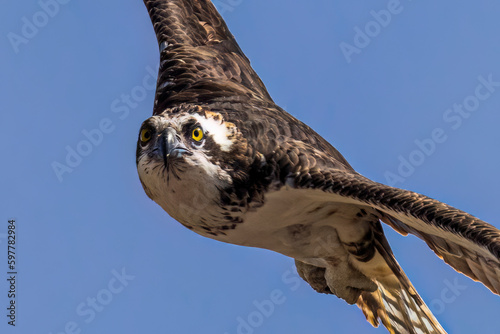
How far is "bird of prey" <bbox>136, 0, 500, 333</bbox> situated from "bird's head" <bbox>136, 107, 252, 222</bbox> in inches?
0.5

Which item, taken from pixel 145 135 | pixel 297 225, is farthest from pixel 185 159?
pixel 297 225

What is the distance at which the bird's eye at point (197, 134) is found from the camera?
10539 millimetres

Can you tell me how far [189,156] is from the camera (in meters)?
10.5

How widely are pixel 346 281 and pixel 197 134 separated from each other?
293 centimetres

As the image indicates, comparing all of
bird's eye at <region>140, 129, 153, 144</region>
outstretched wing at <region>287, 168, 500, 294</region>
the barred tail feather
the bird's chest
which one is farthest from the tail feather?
bird's eye at <region>140, 129, 153, 144</region>

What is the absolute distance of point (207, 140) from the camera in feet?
34.7

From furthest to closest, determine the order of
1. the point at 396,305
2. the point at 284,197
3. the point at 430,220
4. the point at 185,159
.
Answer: the point at 396,305 → the point at 284,197 → the point at 185,159 → the point at 430,220

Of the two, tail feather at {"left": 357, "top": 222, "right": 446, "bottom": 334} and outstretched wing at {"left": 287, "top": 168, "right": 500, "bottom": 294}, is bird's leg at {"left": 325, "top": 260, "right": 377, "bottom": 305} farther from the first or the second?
outstretched wing at {"left": 287, "top": 168, "right": 500, "bottom": 294}

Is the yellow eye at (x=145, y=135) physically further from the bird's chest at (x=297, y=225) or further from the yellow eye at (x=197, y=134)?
the bird's chest at (x=297, y=225)

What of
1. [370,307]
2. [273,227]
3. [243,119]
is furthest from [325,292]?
[243,119]

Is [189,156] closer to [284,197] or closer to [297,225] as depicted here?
[284,197]

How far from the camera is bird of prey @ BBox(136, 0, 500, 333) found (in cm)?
1012

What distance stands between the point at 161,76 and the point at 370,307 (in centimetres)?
359

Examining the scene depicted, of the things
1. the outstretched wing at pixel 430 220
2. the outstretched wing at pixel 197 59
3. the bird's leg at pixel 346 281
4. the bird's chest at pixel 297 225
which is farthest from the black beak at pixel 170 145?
the bird's leg at pixel 346 281
